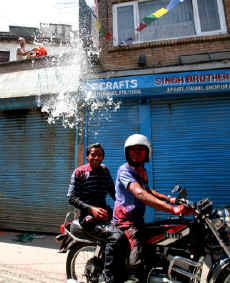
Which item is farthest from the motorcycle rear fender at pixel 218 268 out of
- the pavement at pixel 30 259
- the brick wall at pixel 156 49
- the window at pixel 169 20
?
the window at pixel 169 20

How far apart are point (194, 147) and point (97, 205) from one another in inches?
132

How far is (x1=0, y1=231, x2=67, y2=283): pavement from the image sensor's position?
10.6 feet

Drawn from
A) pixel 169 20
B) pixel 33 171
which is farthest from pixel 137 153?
pixel 169 20

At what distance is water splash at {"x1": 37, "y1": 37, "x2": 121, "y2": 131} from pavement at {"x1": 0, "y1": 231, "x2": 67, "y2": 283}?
318 centimetres

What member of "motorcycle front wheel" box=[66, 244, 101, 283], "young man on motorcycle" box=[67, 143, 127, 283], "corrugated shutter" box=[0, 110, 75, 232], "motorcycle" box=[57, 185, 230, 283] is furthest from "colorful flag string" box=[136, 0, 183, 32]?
"motorcycle front wheel" box=[66, 244, 101, 283]

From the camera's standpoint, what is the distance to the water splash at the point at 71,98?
19.0 ft

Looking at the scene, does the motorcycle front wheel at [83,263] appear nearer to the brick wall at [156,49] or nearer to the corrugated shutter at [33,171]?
the corrugated shutter at [33,171]

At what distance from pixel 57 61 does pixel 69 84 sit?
3.73 ft

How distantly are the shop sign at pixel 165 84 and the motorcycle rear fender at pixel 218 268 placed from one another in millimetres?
4098

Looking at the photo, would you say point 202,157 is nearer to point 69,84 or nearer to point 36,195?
point 69,84

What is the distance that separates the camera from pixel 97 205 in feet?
9.75

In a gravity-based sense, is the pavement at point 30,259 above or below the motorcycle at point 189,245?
below

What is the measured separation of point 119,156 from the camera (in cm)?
560

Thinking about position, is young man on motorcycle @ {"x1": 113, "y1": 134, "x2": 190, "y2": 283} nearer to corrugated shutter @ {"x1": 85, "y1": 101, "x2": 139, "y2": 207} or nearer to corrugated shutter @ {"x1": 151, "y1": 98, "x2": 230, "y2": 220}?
corrugated shutter @ {"x1": 151, "y1": 98, "x2": 230, "y2": 220}
